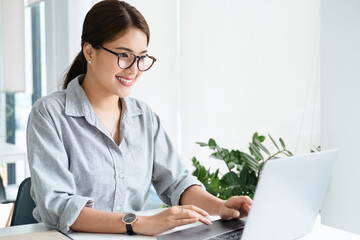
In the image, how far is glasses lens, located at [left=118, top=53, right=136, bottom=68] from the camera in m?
1.56

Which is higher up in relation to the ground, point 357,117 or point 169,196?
point 357,117

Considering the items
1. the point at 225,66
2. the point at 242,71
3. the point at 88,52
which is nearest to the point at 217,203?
the point at 88,52

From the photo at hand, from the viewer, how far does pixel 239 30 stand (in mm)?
3420

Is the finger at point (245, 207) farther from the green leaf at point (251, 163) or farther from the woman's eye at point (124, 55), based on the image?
the green leaf at point (251, 163)

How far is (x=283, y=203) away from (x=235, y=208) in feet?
1.07

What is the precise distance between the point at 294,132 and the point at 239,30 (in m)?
0.98

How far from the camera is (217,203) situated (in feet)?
5.08

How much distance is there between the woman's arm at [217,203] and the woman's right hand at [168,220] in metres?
0.16

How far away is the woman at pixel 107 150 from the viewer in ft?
4.44

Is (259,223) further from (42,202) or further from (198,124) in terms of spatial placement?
(198,124)

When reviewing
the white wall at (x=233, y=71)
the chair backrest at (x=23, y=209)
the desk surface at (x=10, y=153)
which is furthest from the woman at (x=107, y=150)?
the desk surface at (x=10, y=153)

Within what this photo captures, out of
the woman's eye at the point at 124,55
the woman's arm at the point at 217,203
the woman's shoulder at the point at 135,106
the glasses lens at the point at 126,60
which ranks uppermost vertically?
the woman's eye at the point at 124,55

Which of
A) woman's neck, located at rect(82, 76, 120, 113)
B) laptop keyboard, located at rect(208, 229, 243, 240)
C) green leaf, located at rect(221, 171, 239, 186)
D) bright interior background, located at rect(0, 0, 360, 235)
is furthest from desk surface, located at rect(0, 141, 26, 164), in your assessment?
laptop keyboard, located at rect(208, 229, 243, 240)

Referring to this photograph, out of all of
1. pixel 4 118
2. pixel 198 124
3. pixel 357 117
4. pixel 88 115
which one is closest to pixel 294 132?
pixel 357 117
